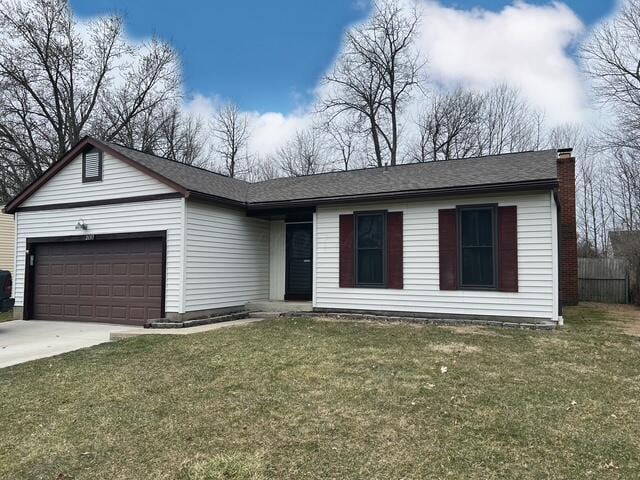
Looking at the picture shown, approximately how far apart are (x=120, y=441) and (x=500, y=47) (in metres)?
21.4

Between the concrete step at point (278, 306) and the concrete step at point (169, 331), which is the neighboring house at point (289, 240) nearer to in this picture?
the concrete step at point (278, 306)

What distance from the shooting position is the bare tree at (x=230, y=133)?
3259cm

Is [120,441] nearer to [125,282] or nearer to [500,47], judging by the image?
[125,282]

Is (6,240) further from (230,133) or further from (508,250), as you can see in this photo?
(508,250)

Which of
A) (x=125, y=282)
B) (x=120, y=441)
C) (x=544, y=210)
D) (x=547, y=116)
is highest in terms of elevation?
(x=547, y=116)

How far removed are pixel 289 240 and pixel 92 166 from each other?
211 inches

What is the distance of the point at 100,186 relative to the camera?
→ 11523 millimetres

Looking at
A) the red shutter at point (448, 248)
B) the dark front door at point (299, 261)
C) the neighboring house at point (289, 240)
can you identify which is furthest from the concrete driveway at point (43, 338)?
the red shutter at point (448, 248)

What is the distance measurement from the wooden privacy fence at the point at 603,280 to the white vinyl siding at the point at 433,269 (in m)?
10.0

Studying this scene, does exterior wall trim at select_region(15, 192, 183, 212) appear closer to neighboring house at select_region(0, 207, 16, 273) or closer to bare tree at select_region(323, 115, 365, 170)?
neighboring house at select_region(0, 207, 16, 273)

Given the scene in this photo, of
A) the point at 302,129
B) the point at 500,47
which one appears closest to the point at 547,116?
the point at 500,47

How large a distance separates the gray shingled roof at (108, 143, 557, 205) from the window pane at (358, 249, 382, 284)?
1.39m

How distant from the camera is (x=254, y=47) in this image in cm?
1769

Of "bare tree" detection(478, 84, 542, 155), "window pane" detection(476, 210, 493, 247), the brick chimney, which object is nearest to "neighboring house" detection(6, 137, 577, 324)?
"window pane" detection(476, 210, 493, 247)
